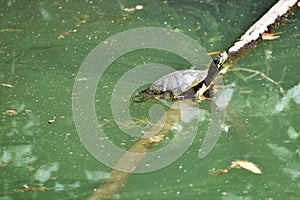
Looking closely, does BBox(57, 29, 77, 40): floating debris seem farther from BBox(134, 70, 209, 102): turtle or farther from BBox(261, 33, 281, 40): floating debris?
BBox(261, 33, 281, 40): floating debris

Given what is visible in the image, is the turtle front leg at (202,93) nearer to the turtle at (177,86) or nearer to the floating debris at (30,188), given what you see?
the turtle at (177,86)

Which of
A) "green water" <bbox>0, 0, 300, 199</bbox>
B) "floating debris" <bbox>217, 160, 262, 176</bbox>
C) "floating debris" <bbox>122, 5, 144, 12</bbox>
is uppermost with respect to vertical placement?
"floating debris" <bbox>122, 5, 144, 12</bbox>

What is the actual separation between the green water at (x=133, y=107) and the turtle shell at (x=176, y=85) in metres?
0.09

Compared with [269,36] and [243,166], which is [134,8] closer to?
[269,36]

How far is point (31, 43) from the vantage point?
3805mm

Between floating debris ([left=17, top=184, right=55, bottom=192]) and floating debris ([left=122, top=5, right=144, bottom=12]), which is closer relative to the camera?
floating debris ([left=17, top=184, right=55, bottom=192])

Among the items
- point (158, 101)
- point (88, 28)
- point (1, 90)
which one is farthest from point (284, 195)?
point (88, 28)

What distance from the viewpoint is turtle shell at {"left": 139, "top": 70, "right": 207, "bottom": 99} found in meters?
3.04

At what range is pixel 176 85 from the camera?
3.04 meters

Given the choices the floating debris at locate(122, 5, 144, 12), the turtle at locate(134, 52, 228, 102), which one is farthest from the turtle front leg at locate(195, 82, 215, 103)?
the floating debris at locate(122, 5, 144, 12)

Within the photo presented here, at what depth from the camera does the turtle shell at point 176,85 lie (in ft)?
9.96

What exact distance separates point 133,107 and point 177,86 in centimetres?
30

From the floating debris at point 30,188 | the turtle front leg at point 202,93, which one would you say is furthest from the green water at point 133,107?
the turtle front leg at point 202,93

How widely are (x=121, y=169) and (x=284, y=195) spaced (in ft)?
2.56
